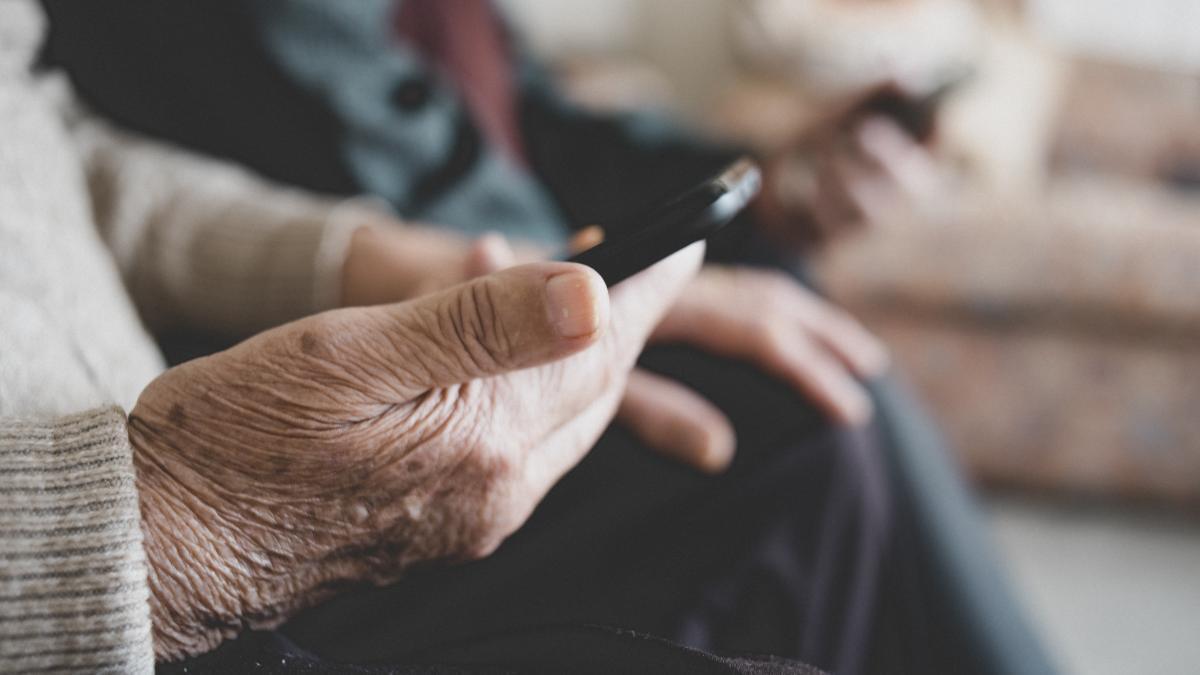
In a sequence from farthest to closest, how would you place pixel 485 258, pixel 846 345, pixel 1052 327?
1. pixel 1052 327
2. pixel 846 345
3. pixel 485 258

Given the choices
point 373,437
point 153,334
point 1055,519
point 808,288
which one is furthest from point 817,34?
point 373,437

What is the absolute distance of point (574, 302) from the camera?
0.30 meters

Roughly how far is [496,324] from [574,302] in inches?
1.2

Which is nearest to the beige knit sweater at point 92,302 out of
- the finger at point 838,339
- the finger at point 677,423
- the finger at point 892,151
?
the finger at point 677,423

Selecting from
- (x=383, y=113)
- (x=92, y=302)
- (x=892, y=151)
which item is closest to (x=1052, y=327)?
(x=892, y=151)

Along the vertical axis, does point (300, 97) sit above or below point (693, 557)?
above

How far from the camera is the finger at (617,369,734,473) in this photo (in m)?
0.51

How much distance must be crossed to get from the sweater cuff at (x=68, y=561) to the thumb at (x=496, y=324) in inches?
4.3

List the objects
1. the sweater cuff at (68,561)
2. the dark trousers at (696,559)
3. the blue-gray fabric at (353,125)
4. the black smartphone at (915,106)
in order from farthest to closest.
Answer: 1. the black smartphone at (915,106)
2. the blue-gray fabric at (353,125)
3. the dark trousers at (696,559)
4. the sweater cuff at (68,561)

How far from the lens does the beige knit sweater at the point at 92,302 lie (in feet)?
0.95

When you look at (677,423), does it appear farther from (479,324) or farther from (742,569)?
(479,324)

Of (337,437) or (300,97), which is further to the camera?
(300,97)

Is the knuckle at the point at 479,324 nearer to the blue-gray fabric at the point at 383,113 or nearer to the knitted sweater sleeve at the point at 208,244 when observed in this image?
the knitted sweater sleeve at the point at 208,244

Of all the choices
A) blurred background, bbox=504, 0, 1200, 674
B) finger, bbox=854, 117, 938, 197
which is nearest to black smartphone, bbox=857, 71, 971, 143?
finger, bbox=854, 117, 938, 197
